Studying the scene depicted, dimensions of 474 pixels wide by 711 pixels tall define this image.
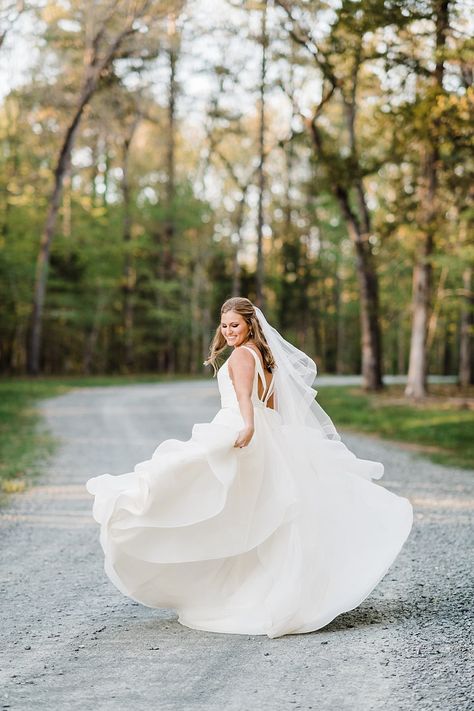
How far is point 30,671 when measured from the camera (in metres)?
4.04

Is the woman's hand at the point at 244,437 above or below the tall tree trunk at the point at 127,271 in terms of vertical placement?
below

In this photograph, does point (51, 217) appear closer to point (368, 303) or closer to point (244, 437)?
point (368, 303)

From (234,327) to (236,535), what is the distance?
1286 millimetres

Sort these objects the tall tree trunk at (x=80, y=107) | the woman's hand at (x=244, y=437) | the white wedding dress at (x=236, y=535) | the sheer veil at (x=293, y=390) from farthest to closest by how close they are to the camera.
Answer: the tall tree trunk at (x=80, y=107), the sheer veil at (x=293, y=390), the woman's hand at (x=244, y=437), the white wedding dress at (x=236, y=535)

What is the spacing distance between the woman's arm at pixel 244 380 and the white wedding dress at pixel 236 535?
0.05 meters

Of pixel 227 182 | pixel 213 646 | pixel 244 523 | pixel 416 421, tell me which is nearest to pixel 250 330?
pixel 244 523

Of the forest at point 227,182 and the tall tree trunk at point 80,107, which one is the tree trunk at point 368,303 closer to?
the forest at point 227,182

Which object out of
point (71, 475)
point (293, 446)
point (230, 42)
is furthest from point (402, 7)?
point (230, 42)

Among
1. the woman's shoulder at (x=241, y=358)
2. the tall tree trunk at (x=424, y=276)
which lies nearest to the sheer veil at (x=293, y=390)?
the woman's shoulder at (x=241, y=358)

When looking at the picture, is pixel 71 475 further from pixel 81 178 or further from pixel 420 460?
pixel 81 178

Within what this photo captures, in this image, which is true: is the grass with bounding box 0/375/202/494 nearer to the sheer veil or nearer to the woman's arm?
the sheer veil

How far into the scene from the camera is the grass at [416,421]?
564 inches

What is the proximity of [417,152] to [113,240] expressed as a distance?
20946 mm

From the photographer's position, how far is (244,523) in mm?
4809
